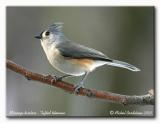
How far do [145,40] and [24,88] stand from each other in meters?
0.67

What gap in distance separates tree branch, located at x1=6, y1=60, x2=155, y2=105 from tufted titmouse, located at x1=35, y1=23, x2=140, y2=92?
0.17ft

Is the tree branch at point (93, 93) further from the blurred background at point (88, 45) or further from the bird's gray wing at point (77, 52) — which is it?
the bird's gray wing at point (77, 52)

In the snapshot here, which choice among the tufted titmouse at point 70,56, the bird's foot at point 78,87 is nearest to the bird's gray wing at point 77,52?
the tufted titmouse at point 70,56

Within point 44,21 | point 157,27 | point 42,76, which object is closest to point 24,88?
point 42,76

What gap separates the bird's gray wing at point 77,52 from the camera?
2571mm

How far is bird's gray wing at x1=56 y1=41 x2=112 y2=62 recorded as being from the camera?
2571 millimetres

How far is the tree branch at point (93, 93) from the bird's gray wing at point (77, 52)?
15 cm

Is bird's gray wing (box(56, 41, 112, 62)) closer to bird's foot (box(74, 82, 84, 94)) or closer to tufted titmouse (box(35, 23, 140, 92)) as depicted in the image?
tufted titmouse (box(35, 23, 140, 92))

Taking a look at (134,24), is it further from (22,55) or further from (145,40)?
(22,55)

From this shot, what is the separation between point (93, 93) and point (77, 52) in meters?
0.22

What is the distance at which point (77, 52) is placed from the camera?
2580mm

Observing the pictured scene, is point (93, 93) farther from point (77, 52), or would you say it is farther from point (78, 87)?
point (77, 52)

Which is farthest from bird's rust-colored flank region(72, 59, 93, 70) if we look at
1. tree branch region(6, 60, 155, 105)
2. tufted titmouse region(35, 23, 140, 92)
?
tree branch region(6, 60, 155, 105)

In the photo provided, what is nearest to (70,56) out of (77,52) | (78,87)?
(77,52)
